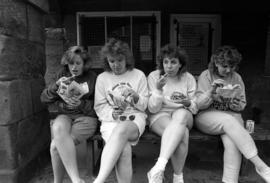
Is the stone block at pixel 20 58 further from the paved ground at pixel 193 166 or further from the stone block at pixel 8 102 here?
the paved ground at pixel 193 166

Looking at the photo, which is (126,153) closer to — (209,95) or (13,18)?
(209,95)

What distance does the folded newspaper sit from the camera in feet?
6.63

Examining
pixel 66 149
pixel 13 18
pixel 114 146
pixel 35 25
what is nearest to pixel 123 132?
pixel 114 146

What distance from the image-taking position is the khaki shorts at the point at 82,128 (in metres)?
2.08

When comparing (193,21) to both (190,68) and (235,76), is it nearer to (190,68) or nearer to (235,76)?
(190,68)

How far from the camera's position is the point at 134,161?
273 cm

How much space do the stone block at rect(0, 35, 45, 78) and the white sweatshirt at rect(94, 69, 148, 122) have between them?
0.71 m

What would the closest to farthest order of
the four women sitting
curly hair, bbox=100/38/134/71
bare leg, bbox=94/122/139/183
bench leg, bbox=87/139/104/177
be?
1. bare leg, bbox=94/122/139/183
2. the four women sitting
3. curly hair, bbox=100/38/134/71
4. bench leg, bbox=87/139/104/177

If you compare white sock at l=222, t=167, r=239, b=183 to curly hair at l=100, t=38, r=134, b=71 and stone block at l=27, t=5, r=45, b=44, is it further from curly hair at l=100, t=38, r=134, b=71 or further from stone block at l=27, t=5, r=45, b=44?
stone block at l=27, t=5, r=45, b=44

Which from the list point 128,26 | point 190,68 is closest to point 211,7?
point 190,68

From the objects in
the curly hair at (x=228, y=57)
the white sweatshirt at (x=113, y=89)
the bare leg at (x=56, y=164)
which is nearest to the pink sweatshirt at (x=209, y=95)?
the curly hair at (x=228, y=57)

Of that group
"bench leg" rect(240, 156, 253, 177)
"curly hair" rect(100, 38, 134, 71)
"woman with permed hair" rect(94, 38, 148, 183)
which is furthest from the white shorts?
"bench leg" rect(240, 156, 253, 177)

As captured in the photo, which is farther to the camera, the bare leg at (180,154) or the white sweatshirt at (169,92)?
the white sweatshirt at (169,92)

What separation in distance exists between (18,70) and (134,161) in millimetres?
1533
